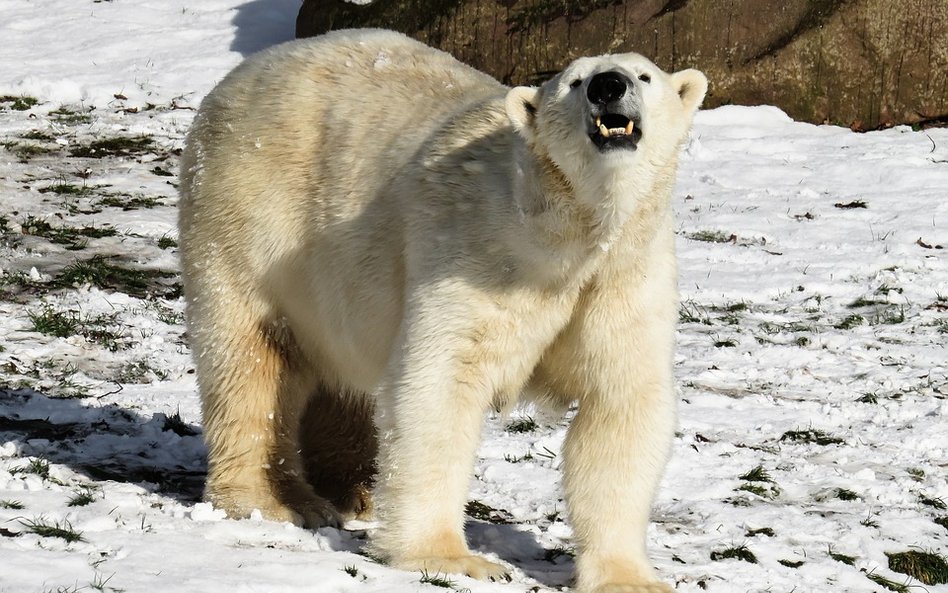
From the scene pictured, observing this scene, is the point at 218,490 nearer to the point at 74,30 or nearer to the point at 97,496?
the point at 97,496

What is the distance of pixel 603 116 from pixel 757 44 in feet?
26.6

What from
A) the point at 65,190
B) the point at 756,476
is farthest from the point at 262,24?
the point at 756,476

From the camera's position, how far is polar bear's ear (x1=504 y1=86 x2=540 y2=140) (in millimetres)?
3965

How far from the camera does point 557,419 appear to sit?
469 cm

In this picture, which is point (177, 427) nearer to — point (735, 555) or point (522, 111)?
point (735, 555)

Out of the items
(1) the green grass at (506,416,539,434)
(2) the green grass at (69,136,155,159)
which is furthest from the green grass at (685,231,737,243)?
(2) the green grass at (69,136,155,159)

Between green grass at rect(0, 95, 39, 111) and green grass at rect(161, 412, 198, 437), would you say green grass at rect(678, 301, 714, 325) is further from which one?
green grass at rect(0, 95, 39, 111)

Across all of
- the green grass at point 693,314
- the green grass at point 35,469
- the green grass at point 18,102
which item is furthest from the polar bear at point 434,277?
the green grass at point 18,102

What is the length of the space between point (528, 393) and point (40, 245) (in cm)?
465

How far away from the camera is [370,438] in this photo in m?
5.36

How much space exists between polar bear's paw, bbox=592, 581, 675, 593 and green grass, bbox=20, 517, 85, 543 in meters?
1.58

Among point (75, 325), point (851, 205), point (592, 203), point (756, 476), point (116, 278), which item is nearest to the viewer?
point (592, 203)

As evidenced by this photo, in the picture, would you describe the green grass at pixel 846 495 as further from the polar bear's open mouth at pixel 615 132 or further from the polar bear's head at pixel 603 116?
the polar bear's open mouth at pixel 615 132

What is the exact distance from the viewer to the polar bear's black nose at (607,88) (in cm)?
372
